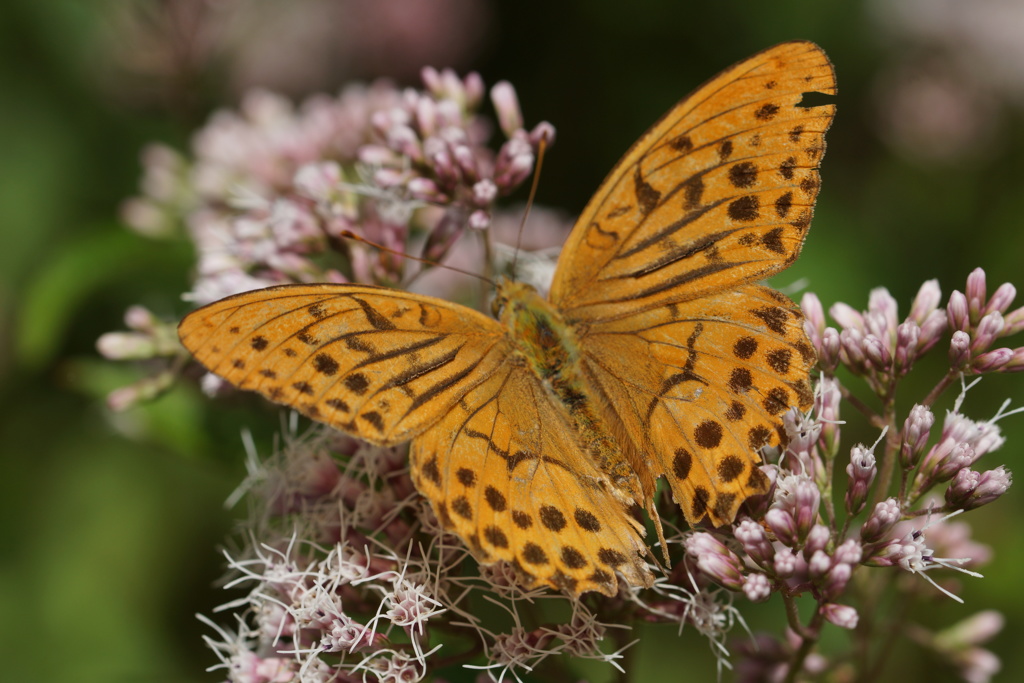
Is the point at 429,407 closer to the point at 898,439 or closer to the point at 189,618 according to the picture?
the point at 898,439

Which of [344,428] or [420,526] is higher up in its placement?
[344,428]

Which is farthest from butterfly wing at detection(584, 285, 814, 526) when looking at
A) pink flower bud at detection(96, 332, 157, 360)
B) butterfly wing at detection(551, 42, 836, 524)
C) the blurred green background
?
pink flower bud at detection(96, 332, 157, 360)

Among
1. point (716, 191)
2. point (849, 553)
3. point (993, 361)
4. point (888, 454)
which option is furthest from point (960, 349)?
point (716, 191)

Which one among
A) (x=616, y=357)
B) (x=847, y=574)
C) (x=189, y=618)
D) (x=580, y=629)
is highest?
(x=616, y=357)

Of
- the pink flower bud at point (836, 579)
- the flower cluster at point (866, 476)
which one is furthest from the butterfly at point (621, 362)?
the pink flower bud at point (836, 579)

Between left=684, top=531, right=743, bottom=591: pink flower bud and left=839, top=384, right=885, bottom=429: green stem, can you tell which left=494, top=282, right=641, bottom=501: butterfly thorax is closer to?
left=684, top=531, right=743, bottom=591: pink flower bud

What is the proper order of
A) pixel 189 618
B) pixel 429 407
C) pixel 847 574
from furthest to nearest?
pixel 189 618
pixel 429 407
pixel 847 574

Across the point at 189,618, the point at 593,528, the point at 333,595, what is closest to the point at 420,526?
the point at 333,595

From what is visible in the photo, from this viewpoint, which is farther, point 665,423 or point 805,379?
point 665,423
